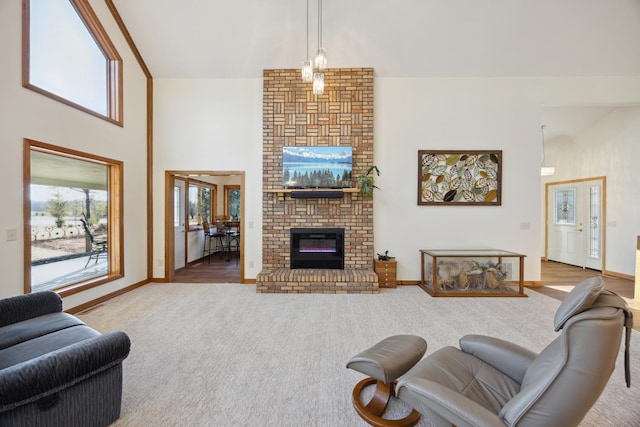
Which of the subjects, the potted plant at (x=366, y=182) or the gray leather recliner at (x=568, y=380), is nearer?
the gray leather recliner at (x=568, y=380)

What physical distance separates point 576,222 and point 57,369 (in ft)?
29.5

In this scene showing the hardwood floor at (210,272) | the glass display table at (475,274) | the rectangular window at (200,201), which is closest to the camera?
the glass display table at (475,274)

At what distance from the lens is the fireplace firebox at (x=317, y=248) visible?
492 centimetres

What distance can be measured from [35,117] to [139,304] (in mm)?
2574

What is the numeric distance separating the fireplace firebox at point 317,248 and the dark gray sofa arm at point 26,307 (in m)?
3.13

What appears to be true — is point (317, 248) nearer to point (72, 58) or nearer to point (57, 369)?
point (57, 369)

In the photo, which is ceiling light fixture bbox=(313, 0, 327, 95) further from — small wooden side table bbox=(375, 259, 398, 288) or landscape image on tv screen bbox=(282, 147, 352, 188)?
small wooden side table bbox=(375, 259, 398, 288)

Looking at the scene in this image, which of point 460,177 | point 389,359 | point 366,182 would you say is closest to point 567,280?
point 460,177

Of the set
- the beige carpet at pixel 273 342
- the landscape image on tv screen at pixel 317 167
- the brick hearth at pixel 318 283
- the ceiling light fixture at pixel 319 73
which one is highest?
the ceiling light fixture at pixel 319 73

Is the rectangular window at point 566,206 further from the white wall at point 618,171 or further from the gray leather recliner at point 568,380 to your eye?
the gray leather recliner at point 568,380

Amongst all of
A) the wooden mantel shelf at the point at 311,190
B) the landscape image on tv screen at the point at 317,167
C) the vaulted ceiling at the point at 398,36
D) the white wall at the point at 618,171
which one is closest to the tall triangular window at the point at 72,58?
the vaulted ceiling at the point at 398,36

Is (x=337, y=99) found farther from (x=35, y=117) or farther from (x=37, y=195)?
(x=37, y=195)

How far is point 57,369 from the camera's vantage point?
1.46 m

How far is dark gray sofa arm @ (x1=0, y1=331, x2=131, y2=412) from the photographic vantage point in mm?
1349
